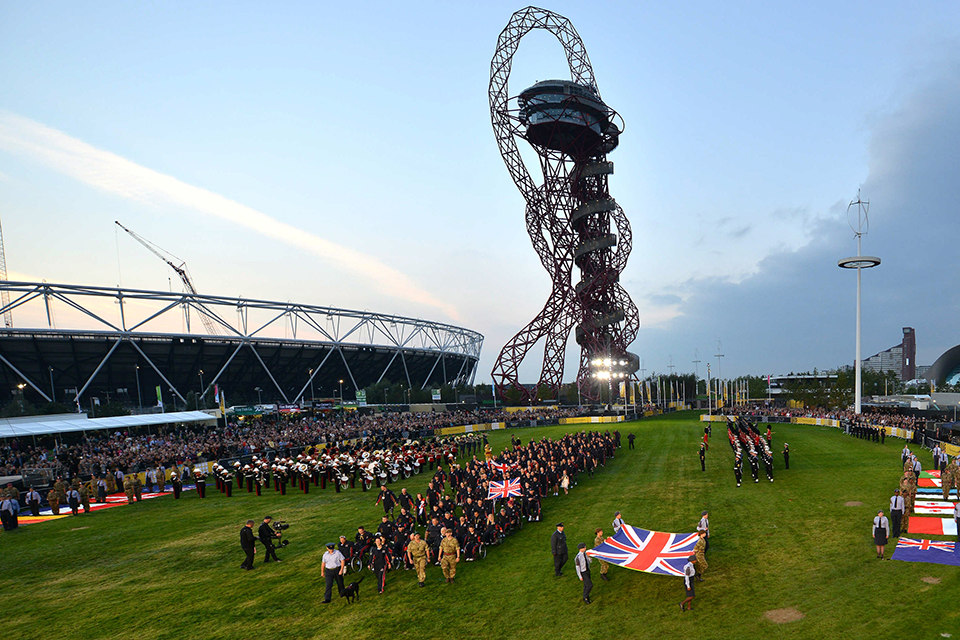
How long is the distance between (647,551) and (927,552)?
761cm

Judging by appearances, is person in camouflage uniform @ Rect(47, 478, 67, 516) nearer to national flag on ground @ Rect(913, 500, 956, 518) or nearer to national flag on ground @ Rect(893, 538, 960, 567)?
national flag on ground @ Rect(893, 538, 960, 567)

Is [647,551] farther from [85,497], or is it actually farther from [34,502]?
[34,502]

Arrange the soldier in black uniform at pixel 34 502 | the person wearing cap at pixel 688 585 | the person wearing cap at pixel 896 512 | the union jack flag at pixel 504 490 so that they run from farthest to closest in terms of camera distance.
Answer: the soldier in black uniform at pixel 34 502
the union jack flag at pixel 504 490
the person wearing cap at pixel 896 512
the person wearing cap at pixel 688 585

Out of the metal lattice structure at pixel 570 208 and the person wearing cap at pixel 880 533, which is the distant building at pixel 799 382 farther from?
the person wearing cap at pixel 880 533

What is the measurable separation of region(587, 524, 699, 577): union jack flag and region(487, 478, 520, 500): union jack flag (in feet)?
19.3

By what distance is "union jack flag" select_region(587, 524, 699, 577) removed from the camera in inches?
498

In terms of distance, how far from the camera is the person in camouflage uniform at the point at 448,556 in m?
14.1

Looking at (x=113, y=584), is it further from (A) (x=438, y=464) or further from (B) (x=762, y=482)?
(B) (x=762, y=482)

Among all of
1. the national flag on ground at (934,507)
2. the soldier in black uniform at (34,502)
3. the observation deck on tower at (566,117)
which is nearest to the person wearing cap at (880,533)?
the national flag on ground at (934,507)

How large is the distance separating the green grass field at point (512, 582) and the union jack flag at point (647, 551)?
69cm

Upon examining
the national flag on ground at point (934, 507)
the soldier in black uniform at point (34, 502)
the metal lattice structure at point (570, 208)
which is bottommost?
the soldier in black uniform at point (34, 502)

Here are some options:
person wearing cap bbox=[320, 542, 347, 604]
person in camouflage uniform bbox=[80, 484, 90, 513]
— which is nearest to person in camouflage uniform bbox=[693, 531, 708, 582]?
person wearing cap bbox=[320, 542, 347, 604]

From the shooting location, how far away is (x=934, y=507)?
18094 mm

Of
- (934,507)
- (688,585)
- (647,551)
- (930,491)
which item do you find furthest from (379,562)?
(930,491)
